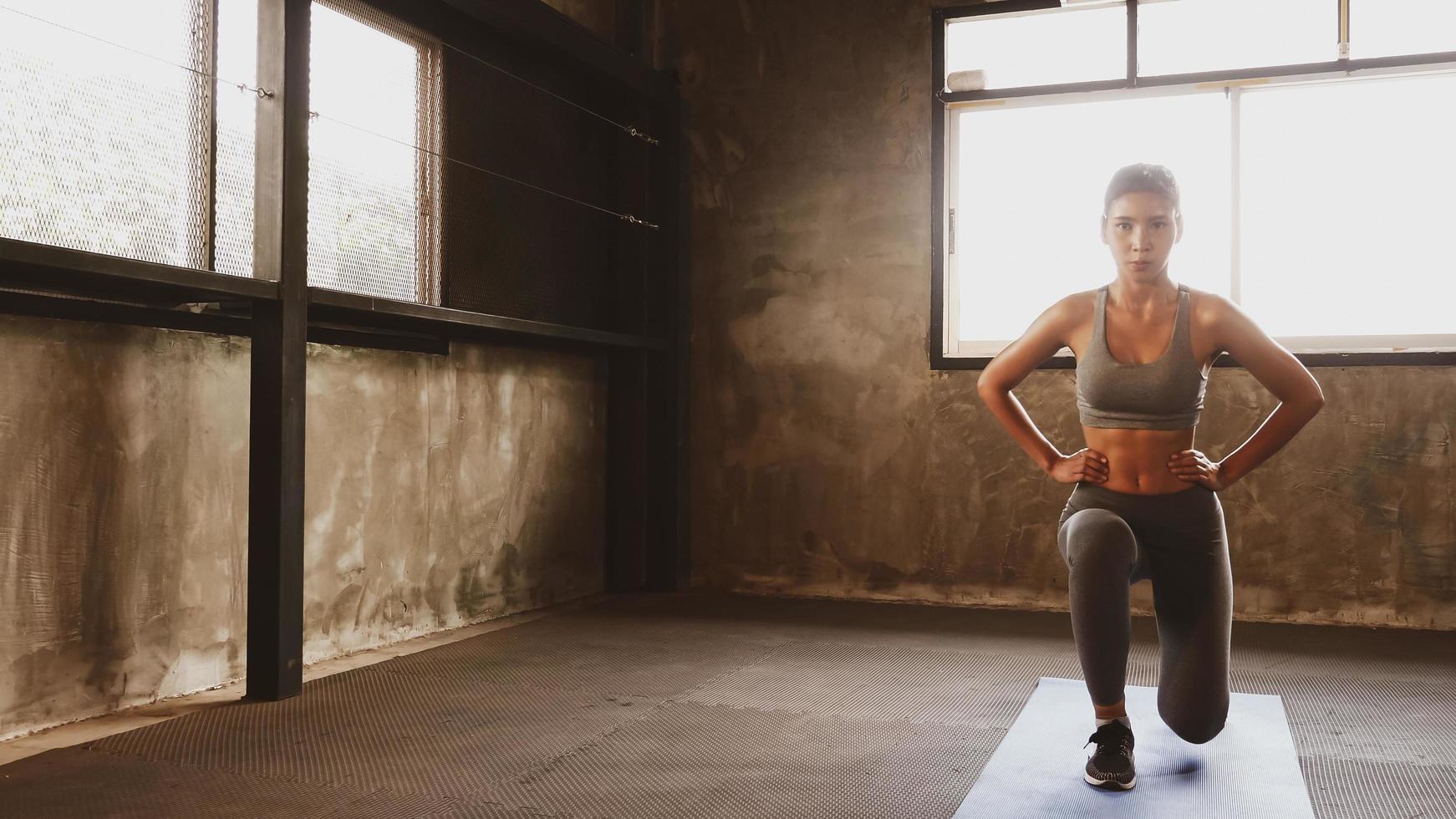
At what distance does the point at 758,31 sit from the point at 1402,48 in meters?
2.59

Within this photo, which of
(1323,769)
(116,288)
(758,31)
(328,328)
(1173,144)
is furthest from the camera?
A: (758,31)

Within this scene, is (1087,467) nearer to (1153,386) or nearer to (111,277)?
(1153,386)

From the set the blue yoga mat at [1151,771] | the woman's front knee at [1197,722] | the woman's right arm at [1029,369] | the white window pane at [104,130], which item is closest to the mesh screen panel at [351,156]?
the white window pane at [104,130]

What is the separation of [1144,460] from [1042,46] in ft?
9.61

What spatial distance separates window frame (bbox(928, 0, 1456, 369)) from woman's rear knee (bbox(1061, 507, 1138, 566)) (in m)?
2.29

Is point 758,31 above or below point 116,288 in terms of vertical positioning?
above

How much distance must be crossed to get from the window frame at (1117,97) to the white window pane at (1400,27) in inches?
1.5

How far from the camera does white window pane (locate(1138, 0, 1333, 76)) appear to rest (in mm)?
4438

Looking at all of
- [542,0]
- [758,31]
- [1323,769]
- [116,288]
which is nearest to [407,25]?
[542,0]

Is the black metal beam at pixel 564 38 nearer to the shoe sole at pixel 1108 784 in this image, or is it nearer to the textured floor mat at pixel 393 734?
the textured floor mat at pixel 393 734

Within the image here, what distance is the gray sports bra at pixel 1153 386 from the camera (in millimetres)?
2396

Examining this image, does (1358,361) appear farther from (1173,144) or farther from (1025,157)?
(1025,157)

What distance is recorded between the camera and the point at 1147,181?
93.1 inches

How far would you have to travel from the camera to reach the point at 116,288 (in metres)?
2.82
